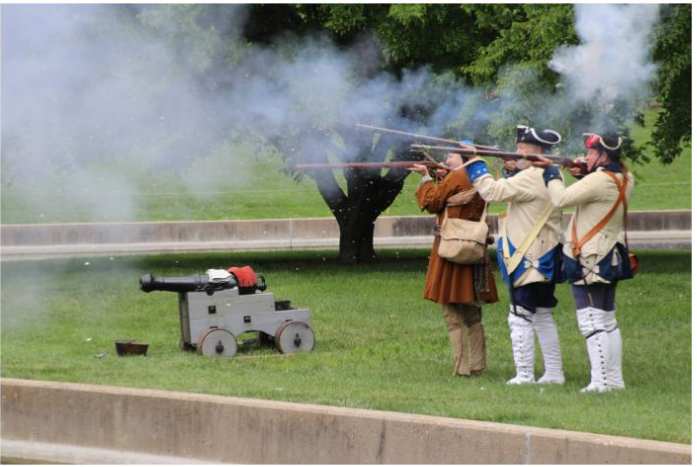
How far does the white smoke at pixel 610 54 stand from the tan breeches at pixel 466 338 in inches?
116

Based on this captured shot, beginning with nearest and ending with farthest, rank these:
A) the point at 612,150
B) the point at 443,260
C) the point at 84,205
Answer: the point at 612,150 → the point at 443,260 → the point at 84,205

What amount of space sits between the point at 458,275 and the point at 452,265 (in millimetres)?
86

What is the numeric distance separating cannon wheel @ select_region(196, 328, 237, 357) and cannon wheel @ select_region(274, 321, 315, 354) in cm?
39

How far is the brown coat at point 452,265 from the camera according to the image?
30.8 ft

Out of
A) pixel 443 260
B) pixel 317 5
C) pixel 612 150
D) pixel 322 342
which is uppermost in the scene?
pixel 317 5

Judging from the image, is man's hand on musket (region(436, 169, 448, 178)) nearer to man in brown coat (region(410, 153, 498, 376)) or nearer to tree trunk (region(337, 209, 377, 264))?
man in brown coat (region(410, 153, 498, 376))

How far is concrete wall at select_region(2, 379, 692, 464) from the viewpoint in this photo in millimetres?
6832

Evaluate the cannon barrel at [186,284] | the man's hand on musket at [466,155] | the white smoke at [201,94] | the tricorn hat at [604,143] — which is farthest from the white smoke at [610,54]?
the cannon barrel at [186,284]

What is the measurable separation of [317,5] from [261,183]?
17417 millimetres

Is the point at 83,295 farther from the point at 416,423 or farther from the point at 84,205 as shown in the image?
the point at 84,205

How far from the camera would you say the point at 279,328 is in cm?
1059

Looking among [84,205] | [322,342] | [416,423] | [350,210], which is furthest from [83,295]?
[84,205]

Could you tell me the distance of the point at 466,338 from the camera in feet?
31.0

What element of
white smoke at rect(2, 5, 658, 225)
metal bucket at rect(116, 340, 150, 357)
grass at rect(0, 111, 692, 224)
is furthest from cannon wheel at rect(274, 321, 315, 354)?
grass at rect(0, 111, 692, 224)
